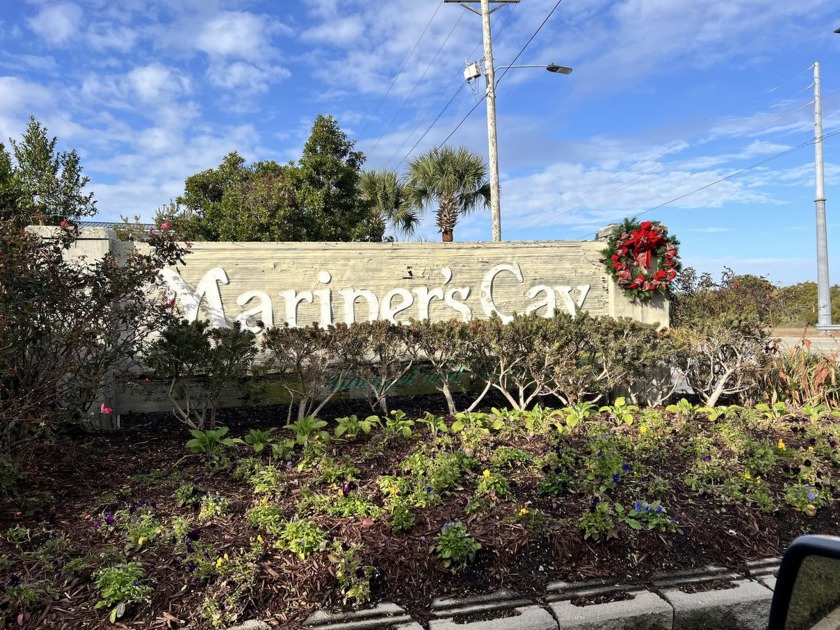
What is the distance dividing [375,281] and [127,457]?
3441 mm

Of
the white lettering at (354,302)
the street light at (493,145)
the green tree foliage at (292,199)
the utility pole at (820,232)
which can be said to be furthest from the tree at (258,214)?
the utility pole at (820,232)

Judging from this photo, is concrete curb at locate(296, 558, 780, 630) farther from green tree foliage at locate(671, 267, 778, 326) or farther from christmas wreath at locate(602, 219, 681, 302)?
green tree foliage at locate(671, 267, 778, 326)

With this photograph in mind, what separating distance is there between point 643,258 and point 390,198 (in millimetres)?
16100

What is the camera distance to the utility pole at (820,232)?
63.7 feet

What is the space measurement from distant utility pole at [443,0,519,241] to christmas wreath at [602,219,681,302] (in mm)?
7886

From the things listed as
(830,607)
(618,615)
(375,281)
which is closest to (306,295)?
(375,281)

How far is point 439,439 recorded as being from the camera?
14.8 feet

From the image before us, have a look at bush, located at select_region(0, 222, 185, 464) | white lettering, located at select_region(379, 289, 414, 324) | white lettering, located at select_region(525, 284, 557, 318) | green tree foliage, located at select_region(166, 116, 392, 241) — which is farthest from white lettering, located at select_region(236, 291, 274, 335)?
green tree foliage, located at select_region(166, 116, 392, 241)

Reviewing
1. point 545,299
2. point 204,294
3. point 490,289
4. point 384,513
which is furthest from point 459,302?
point 384,513

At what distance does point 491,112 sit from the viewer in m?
15.1

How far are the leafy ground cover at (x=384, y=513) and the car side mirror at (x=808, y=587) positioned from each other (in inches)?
65.6

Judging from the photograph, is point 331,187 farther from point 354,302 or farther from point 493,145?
point 354,302

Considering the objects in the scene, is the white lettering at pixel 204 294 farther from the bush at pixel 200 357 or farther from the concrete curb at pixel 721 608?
the concrete curb at pixel 721 608

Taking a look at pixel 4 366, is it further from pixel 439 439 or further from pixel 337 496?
pixel 439 439
